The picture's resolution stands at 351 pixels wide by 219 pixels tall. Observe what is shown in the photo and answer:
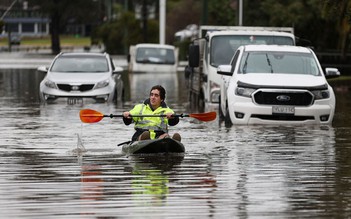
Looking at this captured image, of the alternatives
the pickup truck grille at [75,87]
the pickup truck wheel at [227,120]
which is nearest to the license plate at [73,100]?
the pickup truck grille at [75,87]

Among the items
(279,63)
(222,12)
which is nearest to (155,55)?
(222,12)

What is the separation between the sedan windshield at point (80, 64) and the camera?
3281 centimetres

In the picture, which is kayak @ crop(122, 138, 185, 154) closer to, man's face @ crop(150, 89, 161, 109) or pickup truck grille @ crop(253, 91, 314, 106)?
man's face @ crop(150, 89, 161, 109)

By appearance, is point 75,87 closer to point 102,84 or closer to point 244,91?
point 102,84

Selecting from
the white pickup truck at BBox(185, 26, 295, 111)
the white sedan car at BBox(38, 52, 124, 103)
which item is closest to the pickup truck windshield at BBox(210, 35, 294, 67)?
the white pickup truck at BBox(185, 26, 295, 111)

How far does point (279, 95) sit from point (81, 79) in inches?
385

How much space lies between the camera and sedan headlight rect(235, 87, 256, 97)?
2302 centimetres

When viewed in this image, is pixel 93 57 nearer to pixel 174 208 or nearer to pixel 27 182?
pixel 27 182

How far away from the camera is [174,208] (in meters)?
11.8

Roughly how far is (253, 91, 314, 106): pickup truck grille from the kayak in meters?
5.73

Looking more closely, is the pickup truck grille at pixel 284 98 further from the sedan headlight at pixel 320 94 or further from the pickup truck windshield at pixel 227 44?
the pickup truck windshield at pixel 227 44

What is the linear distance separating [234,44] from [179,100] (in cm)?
594

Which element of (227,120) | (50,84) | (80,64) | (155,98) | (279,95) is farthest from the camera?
(80,64)

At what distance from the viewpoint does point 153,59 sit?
58844 mm
